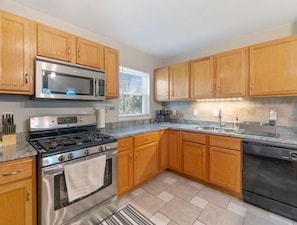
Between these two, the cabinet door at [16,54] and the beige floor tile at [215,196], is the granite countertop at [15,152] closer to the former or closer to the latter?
the cabinet door at [16,54]

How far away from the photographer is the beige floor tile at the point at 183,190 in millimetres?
2307

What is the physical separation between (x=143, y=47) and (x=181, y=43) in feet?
2.40

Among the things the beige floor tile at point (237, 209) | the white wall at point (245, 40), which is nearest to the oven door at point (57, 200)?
the beige floor tile at point (237, 209)

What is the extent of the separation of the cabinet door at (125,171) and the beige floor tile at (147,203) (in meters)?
0.21

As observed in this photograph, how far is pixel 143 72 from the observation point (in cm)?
342

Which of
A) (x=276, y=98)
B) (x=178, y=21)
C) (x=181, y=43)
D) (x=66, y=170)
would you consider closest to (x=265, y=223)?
(x=276, y=98)

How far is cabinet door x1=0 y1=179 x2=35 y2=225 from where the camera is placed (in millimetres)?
1262

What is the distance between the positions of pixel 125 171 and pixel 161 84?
204 centimetres

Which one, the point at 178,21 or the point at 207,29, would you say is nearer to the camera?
the point at 178,21

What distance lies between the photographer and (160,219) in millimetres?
1849

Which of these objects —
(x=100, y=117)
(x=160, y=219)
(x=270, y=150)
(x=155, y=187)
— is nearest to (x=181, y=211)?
(x=160, y=219)

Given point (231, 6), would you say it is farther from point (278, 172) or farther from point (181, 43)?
point (278, 172)

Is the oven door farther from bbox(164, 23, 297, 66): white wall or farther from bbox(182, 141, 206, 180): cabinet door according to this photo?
bbox(164, 23, 297, 66): white wall

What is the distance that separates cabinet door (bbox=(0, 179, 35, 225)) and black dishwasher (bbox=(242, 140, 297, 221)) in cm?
244
